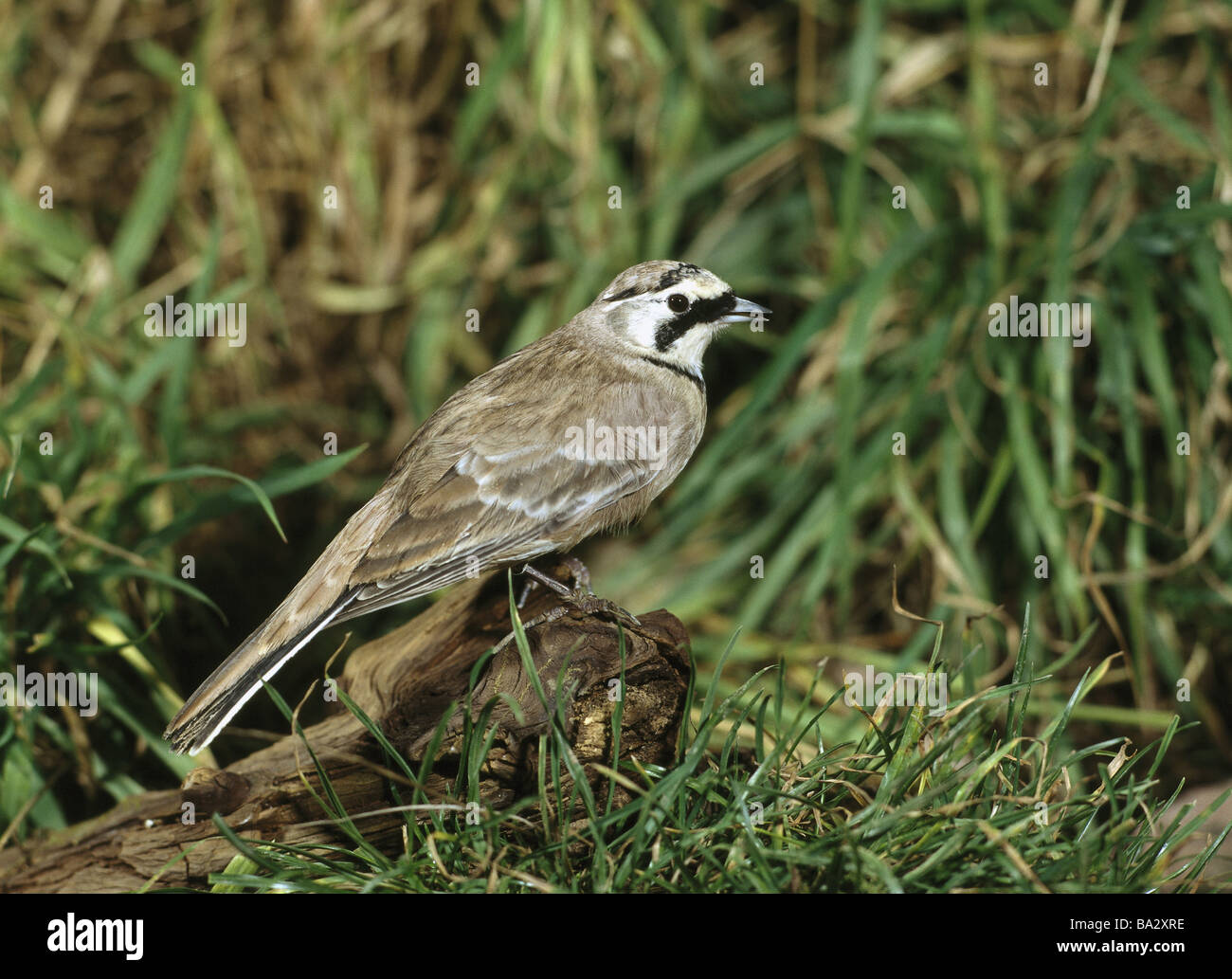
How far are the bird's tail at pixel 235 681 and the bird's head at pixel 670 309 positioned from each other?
45.7 inches

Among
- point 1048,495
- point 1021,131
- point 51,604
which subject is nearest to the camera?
point 51,604

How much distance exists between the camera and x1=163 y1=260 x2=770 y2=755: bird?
9.85 feet

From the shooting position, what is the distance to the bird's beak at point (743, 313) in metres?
3.33

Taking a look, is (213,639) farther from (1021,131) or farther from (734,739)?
(1021,131)

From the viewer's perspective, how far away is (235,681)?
116 inches

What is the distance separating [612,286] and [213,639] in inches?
89.7

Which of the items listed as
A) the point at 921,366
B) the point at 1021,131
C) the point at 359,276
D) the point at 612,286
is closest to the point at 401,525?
the point at 612,286

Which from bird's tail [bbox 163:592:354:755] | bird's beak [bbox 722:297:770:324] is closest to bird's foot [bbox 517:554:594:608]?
bird's tail [bbox 163:592:354:755]

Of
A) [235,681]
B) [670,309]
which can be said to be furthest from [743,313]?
[235,681]

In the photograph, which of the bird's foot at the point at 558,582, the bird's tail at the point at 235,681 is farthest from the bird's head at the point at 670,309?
the bird's tail at the point at 235,681

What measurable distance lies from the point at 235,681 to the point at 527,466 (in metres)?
0.94

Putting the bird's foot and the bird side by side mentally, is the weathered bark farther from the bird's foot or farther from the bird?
the bird

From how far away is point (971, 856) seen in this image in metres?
2.96

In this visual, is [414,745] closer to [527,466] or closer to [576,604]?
[576,604]
